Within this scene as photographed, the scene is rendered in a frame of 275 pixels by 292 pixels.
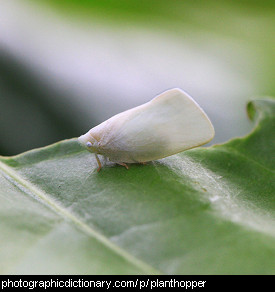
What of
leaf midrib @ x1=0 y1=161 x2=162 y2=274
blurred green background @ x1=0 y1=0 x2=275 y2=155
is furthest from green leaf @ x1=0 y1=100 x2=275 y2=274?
blurred green background @ x1=0 y1=0 x2=275 y2=155

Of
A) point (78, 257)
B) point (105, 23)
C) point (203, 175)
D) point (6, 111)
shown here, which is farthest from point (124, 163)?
point (105, 23)

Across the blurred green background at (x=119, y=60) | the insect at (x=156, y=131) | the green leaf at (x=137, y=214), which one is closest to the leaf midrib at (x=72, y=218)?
the green leaf at (x=137, y=214)

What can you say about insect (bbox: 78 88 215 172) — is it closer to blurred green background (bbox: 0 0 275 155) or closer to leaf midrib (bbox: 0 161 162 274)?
leaf midrib (bbox: 0 161 162 274)

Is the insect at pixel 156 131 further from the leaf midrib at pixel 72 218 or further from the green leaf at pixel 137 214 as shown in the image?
the leaf midrib at pixel 72 218

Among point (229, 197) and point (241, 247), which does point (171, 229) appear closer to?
point (241, 247)

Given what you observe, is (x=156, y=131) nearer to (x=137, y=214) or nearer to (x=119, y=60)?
(x=137, y=214)

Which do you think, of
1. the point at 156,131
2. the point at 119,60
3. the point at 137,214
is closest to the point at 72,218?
the point at 137,214
